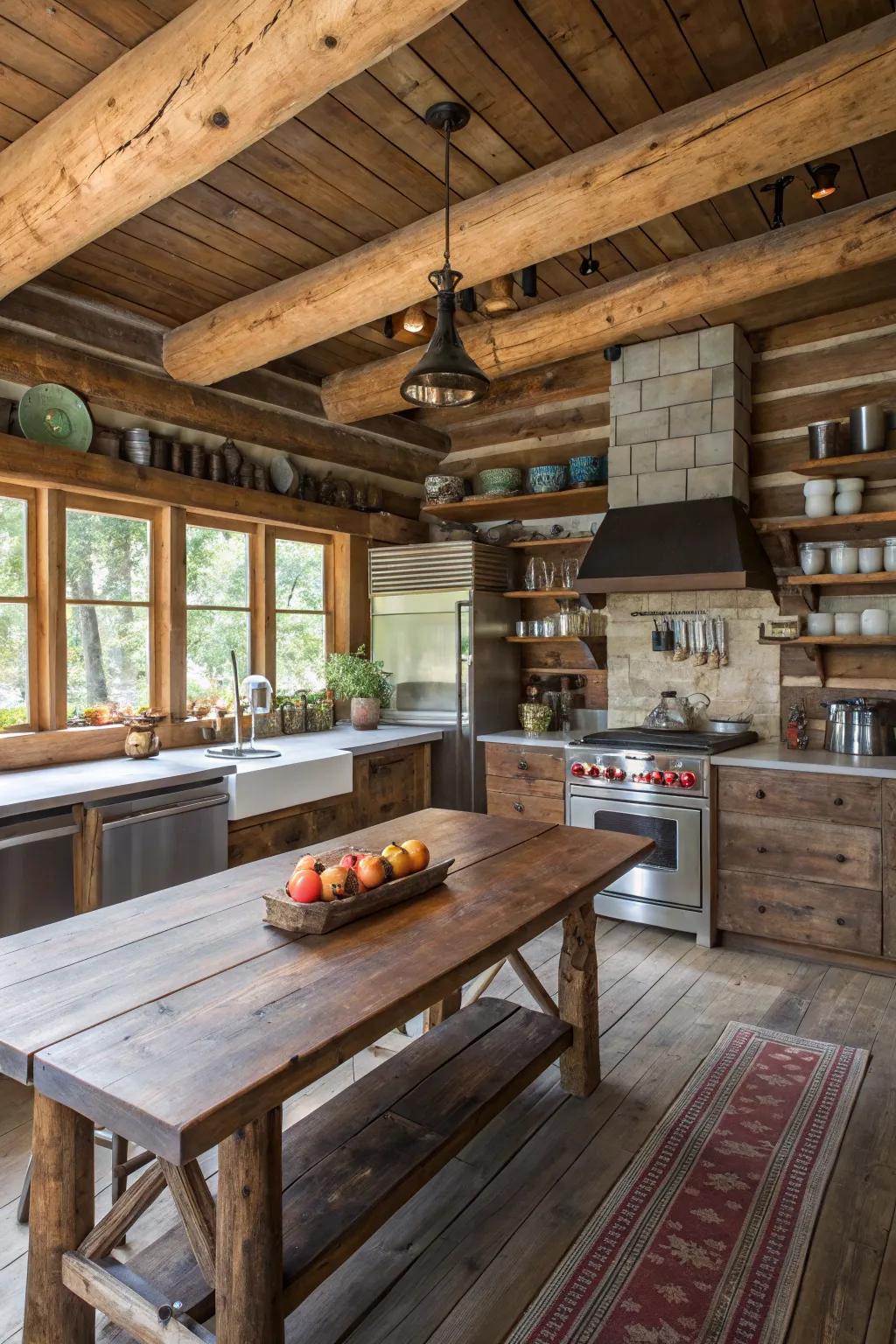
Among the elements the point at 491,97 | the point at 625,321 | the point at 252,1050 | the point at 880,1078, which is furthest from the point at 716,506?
the point at 252,1050

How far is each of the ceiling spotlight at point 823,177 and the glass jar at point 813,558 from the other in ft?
→ 5.25

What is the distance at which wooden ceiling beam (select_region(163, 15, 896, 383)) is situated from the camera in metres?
2.35

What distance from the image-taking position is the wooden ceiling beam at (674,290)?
3.26 meters

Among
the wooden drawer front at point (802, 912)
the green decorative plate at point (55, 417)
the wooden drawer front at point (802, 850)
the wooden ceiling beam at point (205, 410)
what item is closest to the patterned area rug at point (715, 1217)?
the wooden drawer front at point (802, 912)

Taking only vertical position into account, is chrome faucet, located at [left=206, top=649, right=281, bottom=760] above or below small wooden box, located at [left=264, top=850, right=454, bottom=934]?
above

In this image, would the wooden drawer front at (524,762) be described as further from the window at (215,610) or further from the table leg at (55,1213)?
the table leg at (55,1213)

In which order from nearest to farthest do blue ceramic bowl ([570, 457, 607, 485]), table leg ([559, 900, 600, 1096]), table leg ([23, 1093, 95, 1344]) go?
table leg ([23, 1093, 95, 1344]), table leg ([559, 900, 600, 1096]), blue ceramic bowl ([570, 457, 607, 485])

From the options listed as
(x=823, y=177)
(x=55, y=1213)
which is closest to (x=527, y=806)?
(x=823, y=177)

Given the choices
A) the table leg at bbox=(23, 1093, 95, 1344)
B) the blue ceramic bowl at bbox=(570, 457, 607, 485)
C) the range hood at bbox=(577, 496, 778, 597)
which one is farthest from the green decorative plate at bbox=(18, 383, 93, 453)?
the table leg at bbox=(23, 1093, 95, 1344)

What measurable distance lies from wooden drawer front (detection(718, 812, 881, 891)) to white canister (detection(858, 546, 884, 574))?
1.21 metres

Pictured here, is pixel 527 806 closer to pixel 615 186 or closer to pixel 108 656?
pixel 108 656

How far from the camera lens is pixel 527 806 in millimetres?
4621

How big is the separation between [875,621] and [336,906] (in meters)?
3.22

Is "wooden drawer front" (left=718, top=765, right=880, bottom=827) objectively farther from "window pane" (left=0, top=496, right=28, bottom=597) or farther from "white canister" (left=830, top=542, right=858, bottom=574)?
"window pane" (left=0, top=496, right=28, bottom=597)
